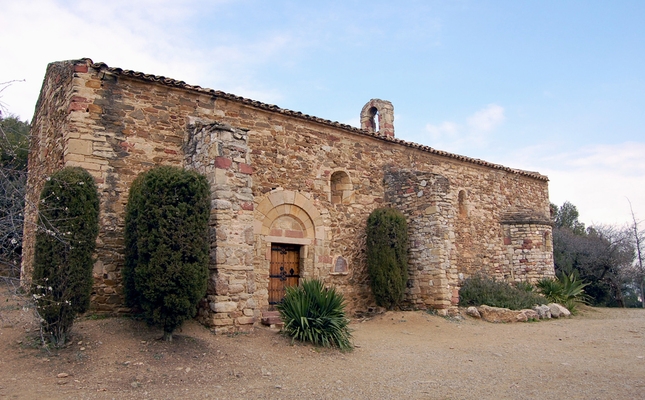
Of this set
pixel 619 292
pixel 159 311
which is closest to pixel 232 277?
pixel 159 311

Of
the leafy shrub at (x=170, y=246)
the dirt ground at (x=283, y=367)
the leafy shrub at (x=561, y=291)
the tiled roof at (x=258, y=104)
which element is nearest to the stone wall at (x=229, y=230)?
the dirt ground at (x=283, y=367)

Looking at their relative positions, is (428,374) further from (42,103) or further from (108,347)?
(42,103)

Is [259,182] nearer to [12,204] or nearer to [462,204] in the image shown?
[12,204]

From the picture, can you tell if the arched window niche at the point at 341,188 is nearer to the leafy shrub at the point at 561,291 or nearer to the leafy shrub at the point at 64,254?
the leafy shrub at the point at 64,254

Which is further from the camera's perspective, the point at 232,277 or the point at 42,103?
the point at 42,103

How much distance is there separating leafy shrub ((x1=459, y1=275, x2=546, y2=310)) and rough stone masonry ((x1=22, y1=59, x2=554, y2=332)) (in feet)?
3.32

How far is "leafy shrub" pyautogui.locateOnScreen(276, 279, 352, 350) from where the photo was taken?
855 centimetres

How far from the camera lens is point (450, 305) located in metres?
12.6

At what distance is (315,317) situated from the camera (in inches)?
344

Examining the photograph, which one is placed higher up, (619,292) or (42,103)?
(42,103)

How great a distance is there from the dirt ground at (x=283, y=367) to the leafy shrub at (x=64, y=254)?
35cm

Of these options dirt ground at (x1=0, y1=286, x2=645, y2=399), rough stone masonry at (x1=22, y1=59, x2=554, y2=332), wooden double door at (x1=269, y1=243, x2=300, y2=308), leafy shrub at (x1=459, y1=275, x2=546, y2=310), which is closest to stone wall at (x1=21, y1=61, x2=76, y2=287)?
rough stone masonry at (x1=22, y1=59, x2=554, y2=332)

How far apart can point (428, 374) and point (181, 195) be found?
468cm

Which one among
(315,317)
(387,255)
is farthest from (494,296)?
(315,317)
